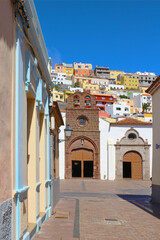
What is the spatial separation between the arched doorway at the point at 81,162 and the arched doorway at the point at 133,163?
12.5 ft

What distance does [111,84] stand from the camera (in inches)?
5034

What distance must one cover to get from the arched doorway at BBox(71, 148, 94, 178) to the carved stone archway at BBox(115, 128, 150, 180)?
9.67 ft

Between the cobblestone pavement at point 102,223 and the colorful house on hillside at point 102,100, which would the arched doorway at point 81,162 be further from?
the colorful house on hillside at point 102,100

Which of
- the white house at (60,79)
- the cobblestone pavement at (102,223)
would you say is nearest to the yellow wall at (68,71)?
the white house at (60,79)

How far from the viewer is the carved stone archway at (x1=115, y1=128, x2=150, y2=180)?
3344 centimetres

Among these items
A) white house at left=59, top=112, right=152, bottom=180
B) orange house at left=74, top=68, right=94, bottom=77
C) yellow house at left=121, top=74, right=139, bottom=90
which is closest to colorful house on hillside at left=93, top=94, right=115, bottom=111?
white house at left=59, top=112, right=152, bottom=180

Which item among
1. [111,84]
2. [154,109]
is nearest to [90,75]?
[111,84]

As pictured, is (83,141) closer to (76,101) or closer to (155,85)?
(76,101)

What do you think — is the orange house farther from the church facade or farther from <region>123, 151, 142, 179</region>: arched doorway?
<region>123, 151, 142, 179</region>: arched doorway

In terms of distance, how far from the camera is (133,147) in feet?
112

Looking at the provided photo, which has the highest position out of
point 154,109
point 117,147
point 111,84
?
point 111,84

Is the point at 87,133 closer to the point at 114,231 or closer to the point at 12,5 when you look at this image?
the point at 114,231

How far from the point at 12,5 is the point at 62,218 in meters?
7.84

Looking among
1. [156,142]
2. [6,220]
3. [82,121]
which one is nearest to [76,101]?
[82,121]
